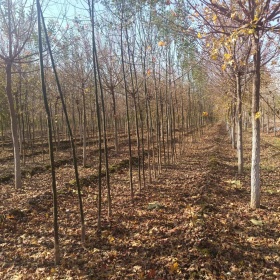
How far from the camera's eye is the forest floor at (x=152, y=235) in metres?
3.79

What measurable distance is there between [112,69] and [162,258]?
8.84 meters

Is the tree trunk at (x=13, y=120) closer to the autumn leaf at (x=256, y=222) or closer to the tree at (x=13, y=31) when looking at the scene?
the tree at (x=13, y=31)

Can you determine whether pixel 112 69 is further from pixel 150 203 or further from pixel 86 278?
pixel 86 278

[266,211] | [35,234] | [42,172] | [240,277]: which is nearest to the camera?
[240,277]

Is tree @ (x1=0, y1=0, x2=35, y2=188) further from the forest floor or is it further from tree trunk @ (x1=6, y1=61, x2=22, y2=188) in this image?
the forest floor

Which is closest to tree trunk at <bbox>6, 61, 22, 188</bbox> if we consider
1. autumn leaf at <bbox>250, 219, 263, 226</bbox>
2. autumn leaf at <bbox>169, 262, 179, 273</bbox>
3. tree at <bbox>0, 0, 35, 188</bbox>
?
tree at <bbox>0, 0, 35, 188</bbox>

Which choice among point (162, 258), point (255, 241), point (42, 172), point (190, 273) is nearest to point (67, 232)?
point (162, 258)

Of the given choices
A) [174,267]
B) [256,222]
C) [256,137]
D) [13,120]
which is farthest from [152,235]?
[13,120]

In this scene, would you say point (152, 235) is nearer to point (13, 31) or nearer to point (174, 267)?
point (174, 267)

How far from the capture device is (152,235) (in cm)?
489

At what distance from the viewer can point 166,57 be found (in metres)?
10.9

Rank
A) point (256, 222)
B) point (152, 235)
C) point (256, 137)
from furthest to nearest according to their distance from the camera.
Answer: point (256, 137) → point (256, 222) → point (152, 235)

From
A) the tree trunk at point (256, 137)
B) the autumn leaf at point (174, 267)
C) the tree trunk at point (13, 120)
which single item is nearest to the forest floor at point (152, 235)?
the autumn leaf at point (174, 267)

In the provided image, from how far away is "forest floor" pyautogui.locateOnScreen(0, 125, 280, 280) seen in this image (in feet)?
12.4
